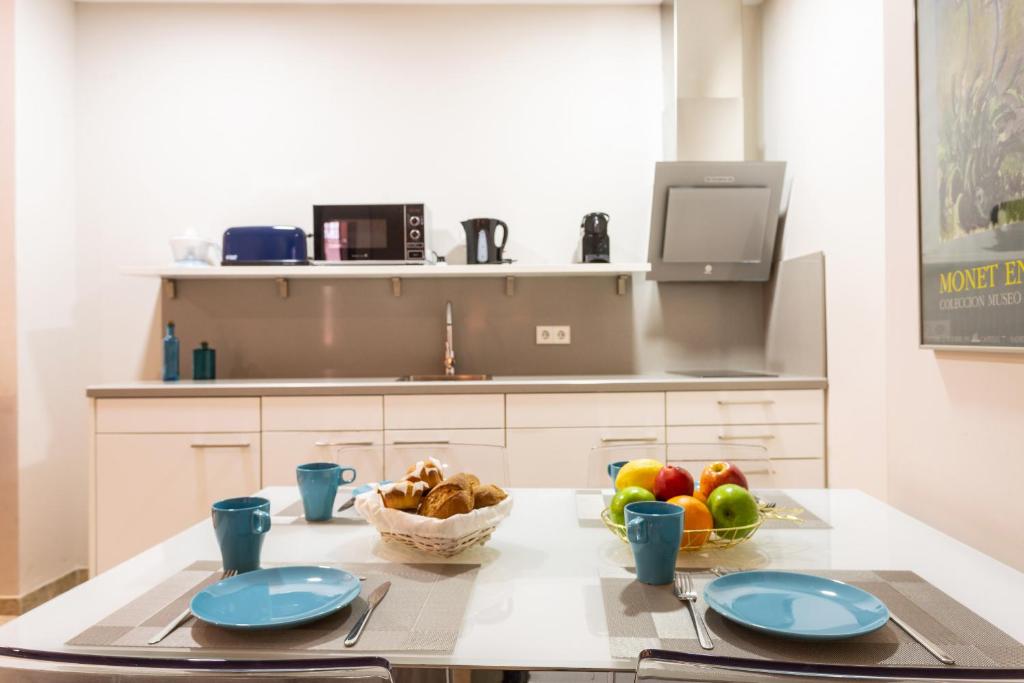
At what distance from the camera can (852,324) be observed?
97.7 inches

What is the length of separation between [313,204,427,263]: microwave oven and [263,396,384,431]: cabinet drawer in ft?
2.12

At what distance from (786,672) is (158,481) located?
2.79m

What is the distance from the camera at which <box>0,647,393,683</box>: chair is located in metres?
0.51

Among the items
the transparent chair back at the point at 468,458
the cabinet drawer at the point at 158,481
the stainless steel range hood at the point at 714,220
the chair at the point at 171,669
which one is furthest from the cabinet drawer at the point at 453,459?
the stainless steel range hood at the point at 714,220

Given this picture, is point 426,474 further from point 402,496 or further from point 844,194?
point 844,194

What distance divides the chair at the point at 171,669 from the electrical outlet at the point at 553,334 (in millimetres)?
2910

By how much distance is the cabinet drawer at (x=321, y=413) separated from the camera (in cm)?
277

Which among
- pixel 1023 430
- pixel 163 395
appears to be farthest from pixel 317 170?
pixel 1023 430

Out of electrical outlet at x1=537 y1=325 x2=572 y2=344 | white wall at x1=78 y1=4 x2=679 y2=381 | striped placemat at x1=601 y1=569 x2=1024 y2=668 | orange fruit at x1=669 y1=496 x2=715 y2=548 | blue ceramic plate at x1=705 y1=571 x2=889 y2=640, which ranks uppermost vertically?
white wall at x1=78 y1=4 x2=679 y2=381

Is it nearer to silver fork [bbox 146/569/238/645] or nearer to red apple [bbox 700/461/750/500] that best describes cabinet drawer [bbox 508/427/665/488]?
red apple [bbox 700/461/750/500]

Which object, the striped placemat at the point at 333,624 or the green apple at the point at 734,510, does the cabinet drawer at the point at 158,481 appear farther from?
the green apple at the point at 734,510

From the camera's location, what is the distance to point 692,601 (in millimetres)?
889

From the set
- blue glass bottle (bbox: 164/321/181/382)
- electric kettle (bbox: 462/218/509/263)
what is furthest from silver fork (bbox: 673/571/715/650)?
blue glass bottle (bbox: 164/321/181/382)

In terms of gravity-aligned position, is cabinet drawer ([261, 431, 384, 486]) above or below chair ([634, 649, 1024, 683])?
below
